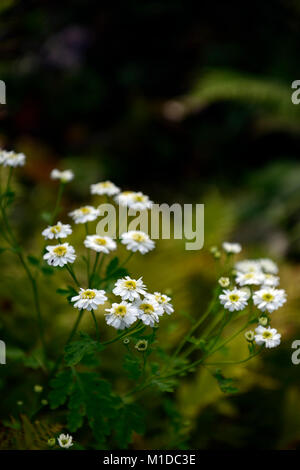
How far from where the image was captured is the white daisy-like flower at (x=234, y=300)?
0.96 m

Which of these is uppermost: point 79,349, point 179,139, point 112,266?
point 179,139

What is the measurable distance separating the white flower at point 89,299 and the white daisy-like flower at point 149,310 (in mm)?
69

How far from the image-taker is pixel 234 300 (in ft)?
3.20

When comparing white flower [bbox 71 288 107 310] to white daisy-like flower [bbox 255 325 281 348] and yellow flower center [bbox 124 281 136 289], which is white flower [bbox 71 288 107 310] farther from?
white daisy-like flower [bbox 255 325 281 348]

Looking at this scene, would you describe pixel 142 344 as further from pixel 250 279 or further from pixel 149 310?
pixel 250 279

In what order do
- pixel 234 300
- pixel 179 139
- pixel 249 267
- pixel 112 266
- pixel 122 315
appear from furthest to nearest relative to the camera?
pixel 179 139
pixel 249 267
pixel 112 266
pixel 234 300
pixel 122 315

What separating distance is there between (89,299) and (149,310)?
0.39 ft

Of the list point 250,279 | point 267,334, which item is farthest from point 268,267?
point 267,334

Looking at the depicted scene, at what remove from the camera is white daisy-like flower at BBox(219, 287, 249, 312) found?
3.15 feet

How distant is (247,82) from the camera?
372 centimetres

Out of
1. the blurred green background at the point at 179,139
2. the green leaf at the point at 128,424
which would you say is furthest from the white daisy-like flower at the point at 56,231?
the blurred green background at the point at 179,139

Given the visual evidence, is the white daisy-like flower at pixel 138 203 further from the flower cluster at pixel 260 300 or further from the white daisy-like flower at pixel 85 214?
the flower cluster at pixel 260 300

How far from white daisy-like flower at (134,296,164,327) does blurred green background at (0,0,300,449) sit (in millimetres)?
857

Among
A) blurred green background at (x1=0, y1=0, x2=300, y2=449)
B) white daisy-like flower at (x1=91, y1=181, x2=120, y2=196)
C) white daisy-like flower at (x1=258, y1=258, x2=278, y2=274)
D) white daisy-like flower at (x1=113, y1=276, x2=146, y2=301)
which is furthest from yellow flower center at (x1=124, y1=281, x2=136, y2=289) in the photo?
blurred green background at (x1=0, y1=0, x2=300, y2=449)
